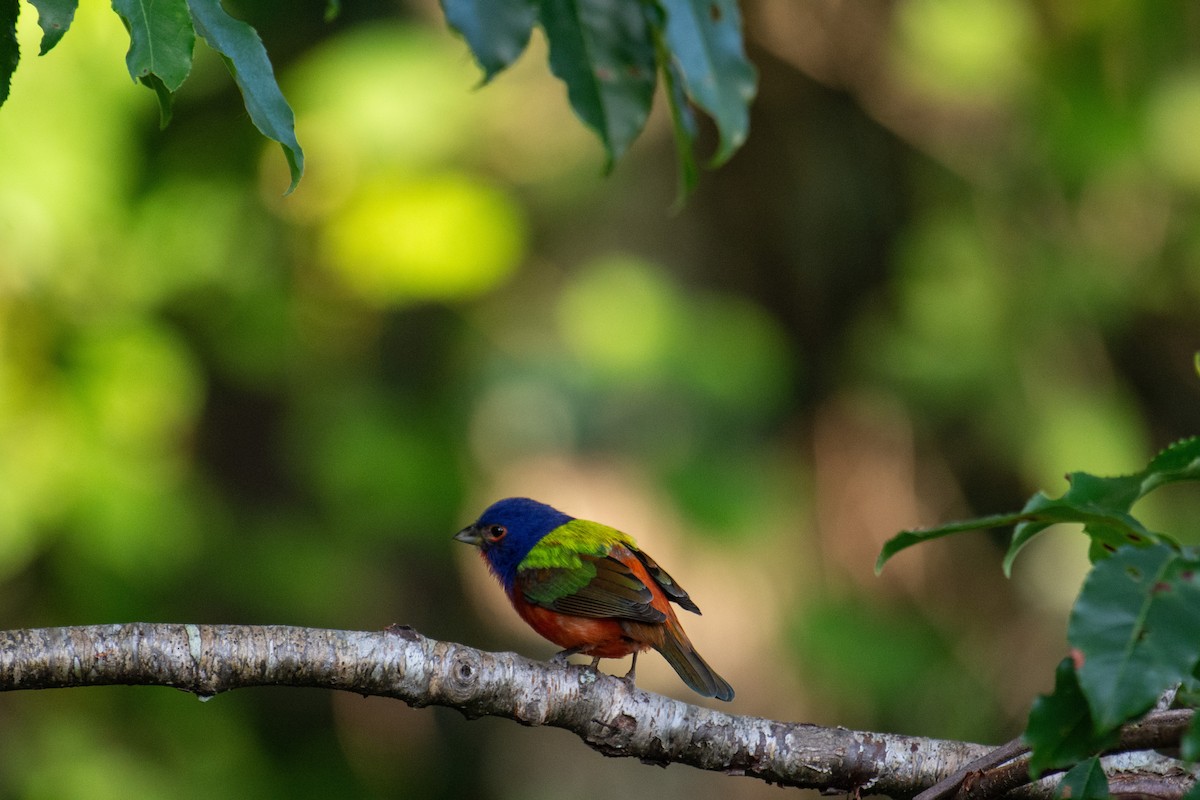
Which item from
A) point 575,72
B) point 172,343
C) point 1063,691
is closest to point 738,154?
point 172,343

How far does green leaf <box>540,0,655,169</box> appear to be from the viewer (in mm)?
2113

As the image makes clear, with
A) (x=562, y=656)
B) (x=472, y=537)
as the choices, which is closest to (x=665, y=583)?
(x=562, y=656)

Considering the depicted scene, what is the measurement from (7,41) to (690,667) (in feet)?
8.39

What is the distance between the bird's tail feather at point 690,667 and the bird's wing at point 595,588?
0.10 meters

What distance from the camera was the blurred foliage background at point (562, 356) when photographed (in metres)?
5.49

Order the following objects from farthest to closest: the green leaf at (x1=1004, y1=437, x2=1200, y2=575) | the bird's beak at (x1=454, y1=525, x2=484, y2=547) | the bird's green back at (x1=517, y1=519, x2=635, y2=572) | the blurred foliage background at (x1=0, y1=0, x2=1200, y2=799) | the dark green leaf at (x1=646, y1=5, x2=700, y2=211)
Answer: the blurred foliage background at (x1=0, y1=0, x2=1200, y2=799), the bird's beak at (x1=454, y1=525, x2=484, y2=547), the bird's green back at (x1=517, y1=519, x2=635, y2=572), the dark green leaf at (x1=646, y1=5, x2=700, y2=211), the green leaf at (x1=1004, y1=437, x2=1200, y2=575)

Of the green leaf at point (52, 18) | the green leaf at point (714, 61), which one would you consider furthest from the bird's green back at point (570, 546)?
the green leaf at point (52, 18)

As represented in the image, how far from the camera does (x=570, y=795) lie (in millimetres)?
6320

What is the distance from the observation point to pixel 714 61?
2.15 m

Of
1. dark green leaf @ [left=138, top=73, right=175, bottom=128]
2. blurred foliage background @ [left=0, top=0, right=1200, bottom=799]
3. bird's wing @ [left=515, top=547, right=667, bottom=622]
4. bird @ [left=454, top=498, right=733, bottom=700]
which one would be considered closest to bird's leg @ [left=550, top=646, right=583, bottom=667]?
bird @ [left=454, top=498, right=733, bottom=700]

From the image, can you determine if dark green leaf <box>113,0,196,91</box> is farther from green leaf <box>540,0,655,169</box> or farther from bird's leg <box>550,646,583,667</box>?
bird's leg <box>550,646,583,667</box>

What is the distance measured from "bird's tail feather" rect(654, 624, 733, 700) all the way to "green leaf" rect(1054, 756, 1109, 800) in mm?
1565

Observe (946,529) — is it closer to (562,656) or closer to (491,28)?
(491,28)

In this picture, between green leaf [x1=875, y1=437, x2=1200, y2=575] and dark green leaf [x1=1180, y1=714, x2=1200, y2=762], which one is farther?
green leaf [x1=875, y1=437, x2=1200, y2=575]
